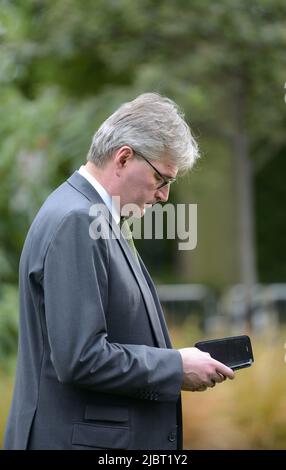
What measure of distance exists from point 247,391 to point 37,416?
10.9ft

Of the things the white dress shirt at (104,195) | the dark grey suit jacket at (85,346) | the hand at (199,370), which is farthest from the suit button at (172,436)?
the white dress shirt at (104,195)

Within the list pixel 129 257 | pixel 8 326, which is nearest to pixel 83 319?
pixel 129 257

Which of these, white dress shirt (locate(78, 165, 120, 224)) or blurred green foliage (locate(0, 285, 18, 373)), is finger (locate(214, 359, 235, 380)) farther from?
blurred green foliage (locate(0, 285, 18, 373))

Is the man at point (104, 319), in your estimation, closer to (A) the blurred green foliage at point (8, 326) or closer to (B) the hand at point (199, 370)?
(B) the hand at point (199, 370)

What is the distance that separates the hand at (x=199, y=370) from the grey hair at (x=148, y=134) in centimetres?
59

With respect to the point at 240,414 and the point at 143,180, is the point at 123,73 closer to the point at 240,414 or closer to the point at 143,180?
the point at 240,414

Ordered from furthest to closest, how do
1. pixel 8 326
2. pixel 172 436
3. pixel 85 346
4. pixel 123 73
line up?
pixel 123 73 → pixel 8 326 → pixel 172 436 → pixel 85 346

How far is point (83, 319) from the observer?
2588 millimetres

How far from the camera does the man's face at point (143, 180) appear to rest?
283 cm

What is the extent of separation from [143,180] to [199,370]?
1.93 feet

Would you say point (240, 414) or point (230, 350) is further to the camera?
point (240, 414)

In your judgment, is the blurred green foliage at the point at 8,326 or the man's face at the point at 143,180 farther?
the blurred green foliage at the point at 8,326

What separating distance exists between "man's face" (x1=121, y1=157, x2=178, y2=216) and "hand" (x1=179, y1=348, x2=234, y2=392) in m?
0.48

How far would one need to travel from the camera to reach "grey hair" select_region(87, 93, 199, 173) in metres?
2.82
